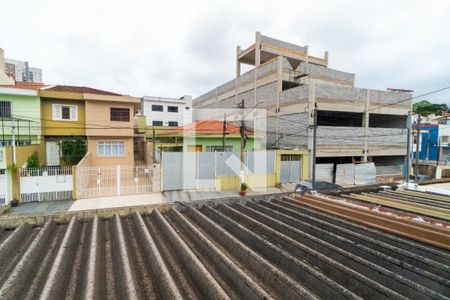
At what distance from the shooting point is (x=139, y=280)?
181 centimetres

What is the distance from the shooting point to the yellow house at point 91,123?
15.5 m

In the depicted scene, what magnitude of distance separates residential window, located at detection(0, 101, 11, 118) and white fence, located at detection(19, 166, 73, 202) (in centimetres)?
674

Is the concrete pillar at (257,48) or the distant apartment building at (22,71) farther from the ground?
the distant apartment building at (22,71)

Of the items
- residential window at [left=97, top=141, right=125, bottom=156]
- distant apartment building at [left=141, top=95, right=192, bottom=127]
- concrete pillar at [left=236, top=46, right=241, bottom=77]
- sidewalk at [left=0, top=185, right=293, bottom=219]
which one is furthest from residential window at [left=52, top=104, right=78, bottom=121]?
concrete pillar at [left=236, top=46, right=241, bottom=77]

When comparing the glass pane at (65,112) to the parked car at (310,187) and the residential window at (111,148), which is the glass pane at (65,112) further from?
the parked car at (310,187)

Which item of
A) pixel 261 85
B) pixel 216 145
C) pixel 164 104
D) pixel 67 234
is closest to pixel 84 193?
pixel 216 145

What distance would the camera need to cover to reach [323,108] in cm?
1755

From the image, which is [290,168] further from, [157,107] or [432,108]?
[432,108]

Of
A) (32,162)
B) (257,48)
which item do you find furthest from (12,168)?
(257,48)

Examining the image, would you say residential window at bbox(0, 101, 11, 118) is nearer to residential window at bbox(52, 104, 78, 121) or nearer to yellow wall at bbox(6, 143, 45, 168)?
residential window at bbox(52, 104, 78, 121)

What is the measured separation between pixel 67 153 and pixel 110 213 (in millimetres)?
15537

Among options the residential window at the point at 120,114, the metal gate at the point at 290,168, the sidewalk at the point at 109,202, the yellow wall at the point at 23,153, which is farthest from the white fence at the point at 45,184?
the metal gate at the point at 290,168

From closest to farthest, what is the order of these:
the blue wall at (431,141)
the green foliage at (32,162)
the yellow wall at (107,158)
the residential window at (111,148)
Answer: the green foliage at (32,162) < the yellow wall at (107,158) < the residential window at (111,148) < the blue wall at (431,141)

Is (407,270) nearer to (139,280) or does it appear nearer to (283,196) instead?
(139,280)
